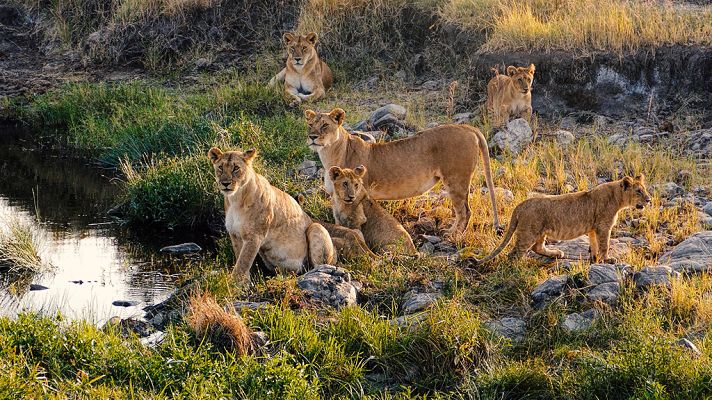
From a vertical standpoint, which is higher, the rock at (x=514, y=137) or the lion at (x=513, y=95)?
the lion at (x=513, y=95)

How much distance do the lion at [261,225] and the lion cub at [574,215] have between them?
1.63 m

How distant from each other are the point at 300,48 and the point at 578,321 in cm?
924

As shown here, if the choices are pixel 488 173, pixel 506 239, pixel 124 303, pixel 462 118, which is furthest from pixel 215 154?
pixel 462 118

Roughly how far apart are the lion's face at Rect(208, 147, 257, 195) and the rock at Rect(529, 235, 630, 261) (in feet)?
9.48

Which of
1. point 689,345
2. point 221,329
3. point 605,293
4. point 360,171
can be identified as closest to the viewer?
point 689,345

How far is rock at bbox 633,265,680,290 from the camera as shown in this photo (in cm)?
834

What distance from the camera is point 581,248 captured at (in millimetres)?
10195

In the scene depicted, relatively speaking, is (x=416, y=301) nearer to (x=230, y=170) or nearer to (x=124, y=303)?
(x=230, y=170)

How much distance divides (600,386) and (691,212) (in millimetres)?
4334

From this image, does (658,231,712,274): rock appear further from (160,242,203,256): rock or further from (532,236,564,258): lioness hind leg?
(160,242,203,256): rock

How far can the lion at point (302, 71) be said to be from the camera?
Result: 16.2 m

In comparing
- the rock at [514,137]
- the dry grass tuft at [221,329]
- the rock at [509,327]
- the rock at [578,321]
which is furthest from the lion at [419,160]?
the dry grass tuft at [221,329]

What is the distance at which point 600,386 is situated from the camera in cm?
698

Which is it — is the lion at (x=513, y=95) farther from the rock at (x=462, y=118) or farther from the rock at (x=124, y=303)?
the rock at (x=124, y=303)
